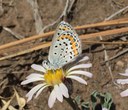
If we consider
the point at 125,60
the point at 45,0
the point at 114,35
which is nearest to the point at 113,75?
the point at 125,60

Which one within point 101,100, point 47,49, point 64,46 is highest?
point 64,46

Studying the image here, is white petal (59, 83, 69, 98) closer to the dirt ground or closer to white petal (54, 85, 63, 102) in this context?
white petal (54, 85, 63, 102)

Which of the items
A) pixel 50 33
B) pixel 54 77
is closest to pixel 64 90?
pixel 54 77

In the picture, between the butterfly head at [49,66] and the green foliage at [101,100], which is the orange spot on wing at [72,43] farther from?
the green foliage at [101,100]

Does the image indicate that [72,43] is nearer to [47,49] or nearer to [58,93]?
[58,93]

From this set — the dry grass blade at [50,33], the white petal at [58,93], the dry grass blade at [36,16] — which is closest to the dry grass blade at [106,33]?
the dry grass blade at [50,33]

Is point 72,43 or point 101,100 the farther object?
point 101,100

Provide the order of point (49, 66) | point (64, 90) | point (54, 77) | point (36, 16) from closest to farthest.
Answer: point (64, 90), point (54, 77), point (49, 66), point (36, 16)

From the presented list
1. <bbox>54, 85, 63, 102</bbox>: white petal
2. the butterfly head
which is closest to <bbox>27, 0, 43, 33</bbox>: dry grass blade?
the butterfly head
